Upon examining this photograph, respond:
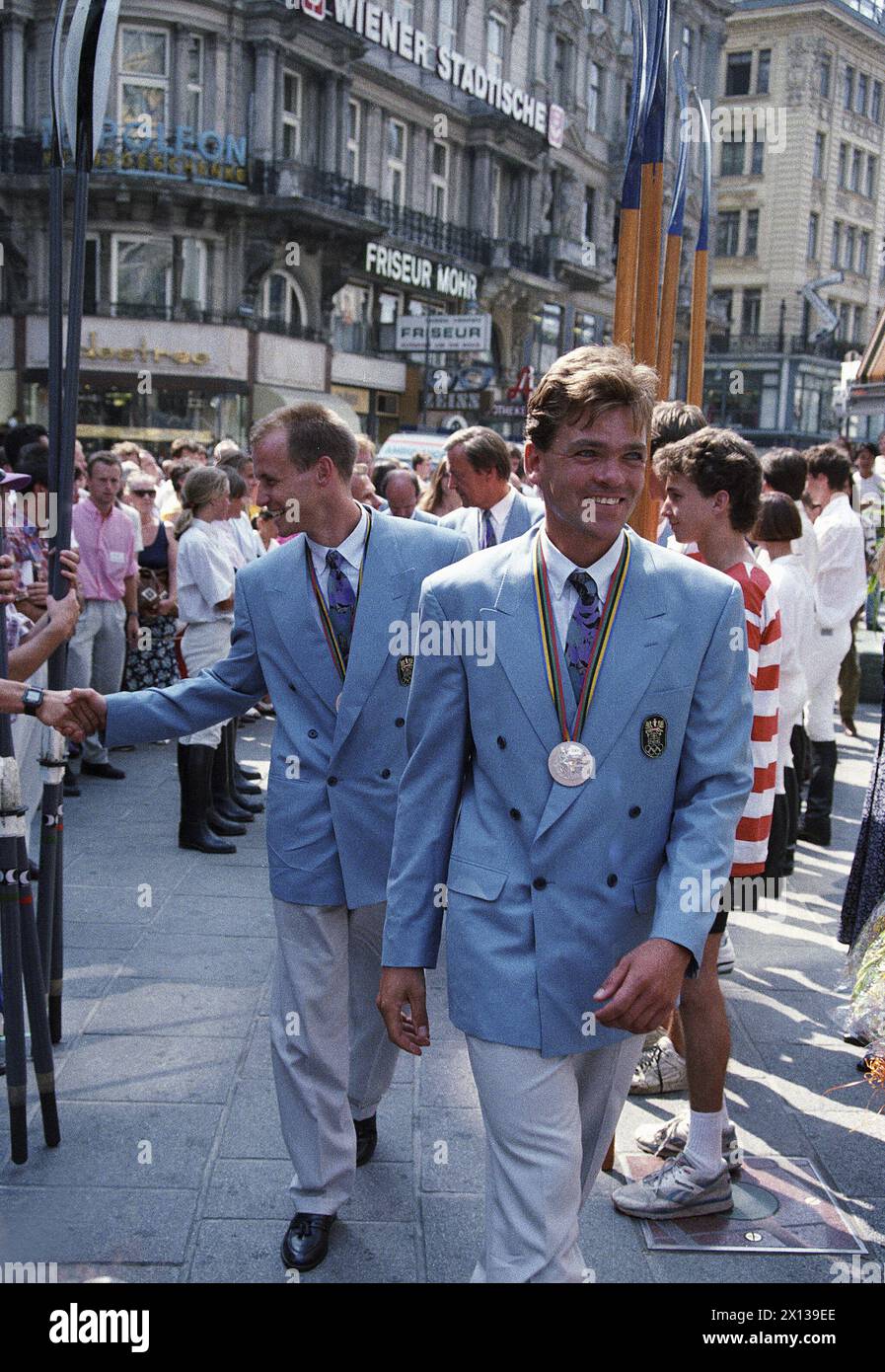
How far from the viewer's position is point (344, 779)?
341 cm

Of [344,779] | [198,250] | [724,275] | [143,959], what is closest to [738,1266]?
[344,779]

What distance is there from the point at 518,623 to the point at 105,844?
5289 mm

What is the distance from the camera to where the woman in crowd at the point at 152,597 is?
10234mm

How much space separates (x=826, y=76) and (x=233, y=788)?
169 feet

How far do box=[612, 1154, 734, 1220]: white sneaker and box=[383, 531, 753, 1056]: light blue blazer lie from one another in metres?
1.34

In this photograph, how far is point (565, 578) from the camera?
8.44 feet

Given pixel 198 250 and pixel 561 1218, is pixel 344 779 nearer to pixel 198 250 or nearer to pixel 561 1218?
pixel 561 1218

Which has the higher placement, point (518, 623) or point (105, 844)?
point (518, 623)

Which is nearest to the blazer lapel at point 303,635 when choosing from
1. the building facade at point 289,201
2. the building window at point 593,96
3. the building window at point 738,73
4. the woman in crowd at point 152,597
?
the woman in crowd at point 152,597

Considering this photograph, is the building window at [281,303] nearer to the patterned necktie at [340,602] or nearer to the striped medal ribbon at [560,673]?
the patterned necktie at [340,602]

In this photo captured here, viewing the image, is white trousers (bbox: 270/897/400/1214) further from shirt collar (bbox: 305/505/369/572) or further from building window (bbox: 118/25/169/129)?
building window (bbox: 118/25/169/129)

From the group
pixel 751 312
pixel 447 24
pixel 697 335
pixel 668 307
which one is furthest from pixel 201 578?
pixel 751 312

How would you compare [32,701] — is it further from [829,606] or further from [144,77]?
[144,77]

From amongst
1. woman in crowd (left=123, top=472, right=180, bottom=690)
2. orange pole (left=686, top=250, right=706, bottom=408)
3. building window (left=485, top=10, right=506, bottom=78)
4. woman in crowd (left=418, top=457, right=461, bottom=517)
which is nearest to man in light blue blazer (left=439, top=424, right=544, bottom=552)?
orange pole (left=686, top=250, right=706, bottom=408)
